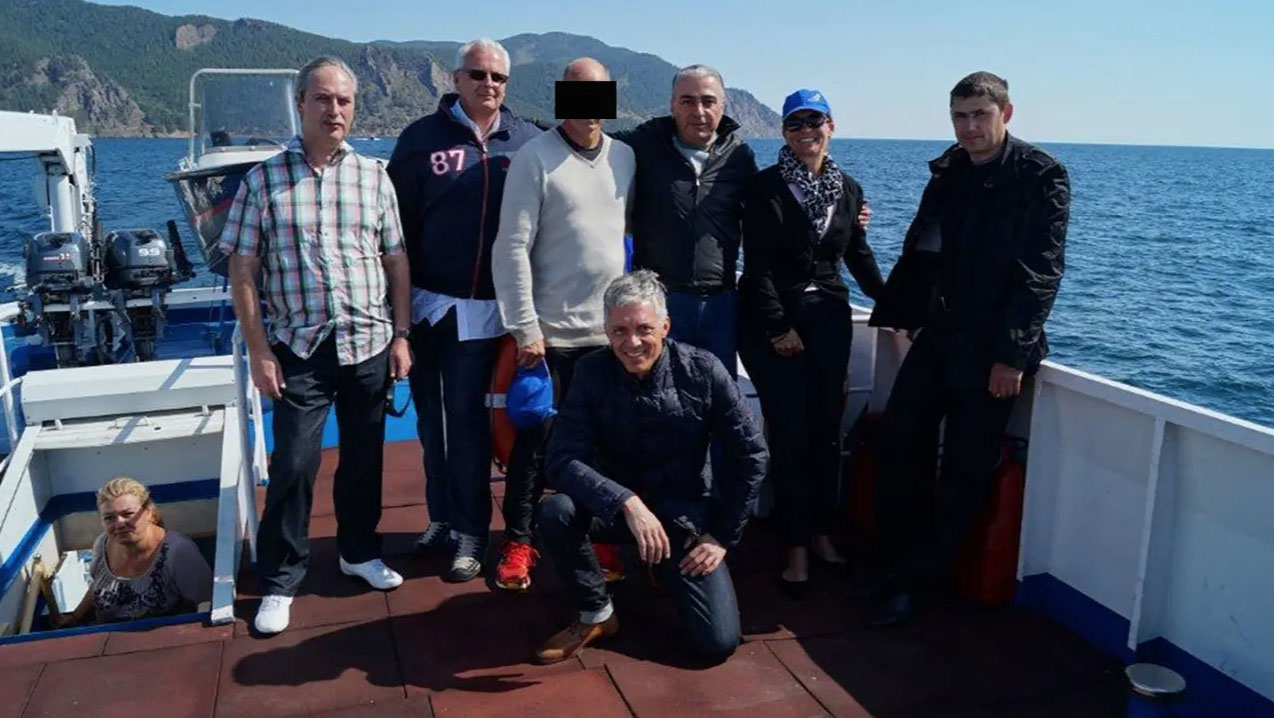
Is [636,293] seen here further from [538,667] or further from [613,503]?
[538,667]

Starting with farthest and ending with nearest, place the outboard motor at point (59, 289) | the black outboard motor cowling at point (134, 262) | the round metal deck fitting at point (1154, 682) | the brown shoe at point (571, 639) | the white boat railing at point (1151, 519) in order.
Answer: the black outboard motor cowling at point (134, 262), the outboard motor at point (59, 289), the brown shoe at point (571, 639), the white boat railing at point (1151, 519), the round metal deck fitting at point (1154, 682)

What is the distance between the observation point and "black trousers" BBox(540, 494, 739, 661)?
3135 mm

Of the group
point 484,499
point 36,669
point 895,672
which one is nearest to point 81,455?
point 36,669

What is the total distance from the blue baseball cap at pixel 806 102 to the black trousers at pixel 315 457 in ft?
5.46

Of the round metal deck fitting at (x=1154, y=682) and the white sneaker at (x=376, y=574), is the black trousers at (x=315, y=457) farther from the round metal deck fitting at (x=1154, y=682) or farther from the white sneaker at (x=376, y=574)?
the round metal deck fitting at (x=1154, y=682)

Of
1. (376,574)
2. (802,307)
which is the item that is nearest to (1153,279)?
(802,307)

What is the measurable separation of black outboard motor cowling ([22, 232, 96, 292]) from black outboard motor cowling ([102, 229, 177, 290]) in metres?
0.23

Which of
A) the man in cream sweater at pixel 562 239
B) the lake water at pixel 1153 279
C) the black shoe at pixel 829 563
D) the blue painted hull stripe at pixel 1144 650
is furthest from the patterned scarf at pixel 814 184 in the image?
the lake water at pixel 1153 279

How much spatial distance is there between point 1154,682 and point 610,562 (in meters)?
1.86

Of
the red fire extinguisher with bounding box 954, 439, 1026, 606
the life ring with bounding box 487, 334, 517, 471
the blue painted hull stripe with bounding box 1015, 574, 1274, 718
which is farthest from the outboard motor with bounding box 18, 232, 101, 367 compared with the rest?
the blue painted hull stripe with bounding box 1015, 574, 1274, 718

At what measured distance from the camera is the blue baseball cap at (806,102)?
3441 mm

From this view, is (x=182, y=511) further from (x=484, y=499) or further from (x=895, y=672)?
(x=895, y=672)

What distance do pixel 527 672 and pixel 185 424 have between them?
2328 millimetres

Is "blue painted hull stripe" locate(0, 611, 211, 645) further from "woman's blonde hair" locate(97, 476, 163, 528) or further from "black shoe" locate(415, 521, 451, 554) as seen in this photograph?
"black shoe" locate(415, 521, 451, 554)
